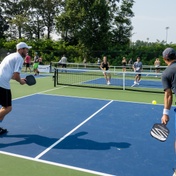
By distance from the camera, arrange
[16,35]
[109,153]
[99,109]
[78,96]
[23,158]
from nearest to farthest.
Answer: [23,158]
[109,153]
[99,109]
[78,96]
[16,35]

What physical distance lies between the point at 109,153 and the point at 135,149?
1.93ft

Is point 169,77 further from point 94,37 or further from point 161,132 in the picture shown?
point 94,37

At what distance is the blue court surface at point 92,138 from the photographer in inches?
174

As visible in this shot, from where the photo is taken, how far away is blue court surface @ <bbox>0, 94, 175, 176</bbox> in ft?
14.5

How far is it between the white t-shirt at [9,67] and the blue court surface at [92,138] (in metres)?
1.21

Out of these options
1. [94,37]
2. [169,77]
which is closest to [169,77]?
[169,77]

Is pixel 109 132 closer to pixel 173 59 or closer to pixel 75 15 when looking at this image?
pixel 173 59

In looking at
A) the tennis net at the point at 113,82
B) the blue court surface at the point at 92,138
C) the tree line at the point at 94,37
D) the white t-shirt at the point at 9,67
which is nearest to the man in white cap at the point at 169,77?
the blue court surface at the point at 92,138

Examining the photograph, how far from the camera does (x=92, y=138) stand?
18.8 ft

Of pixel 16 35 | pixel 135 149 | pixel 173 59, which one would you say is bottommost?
pixel 135 149

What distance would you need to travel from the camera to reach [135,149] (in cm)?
512

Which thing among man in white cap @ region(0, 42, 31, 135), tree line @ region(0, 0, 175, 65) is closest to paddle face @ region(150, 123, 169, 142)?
man in white cap @ region(0, 42, 31, 135)

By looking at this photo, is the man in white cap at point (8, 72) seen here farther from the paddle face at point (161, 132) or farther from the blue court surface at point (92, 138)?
the paddle face at point (161, 132)

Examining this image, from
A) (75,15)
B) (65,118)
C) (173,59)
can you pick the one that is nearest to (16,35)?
(75,15)
